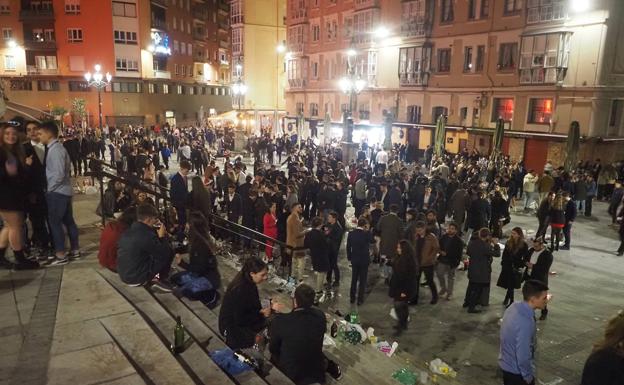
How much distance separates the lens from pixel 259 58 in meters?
53.6

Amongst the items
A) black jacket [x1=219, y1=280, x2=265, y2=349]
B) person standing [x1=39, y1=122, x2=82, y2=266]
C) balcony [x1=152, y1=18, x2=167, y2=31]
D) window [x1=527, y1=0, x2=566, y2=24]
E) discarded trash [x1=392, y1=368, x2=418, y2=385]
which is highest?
balcony [x1=152, y1=18, x2=167, y2=31]

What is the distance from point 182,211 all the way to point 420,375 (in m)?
5.99

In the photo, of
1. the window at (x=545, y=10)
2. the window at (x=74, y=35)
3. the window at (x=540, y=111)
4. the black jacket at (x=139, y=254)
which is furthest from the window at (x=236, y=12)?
the black jacket at (x=139, y=254)

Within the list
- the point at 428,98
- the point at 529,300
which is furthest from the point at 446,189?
the point at 428,98

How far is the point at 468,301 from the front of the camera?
350 inches

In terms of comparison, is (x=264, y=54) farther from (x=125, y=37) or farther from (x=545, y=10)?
(x=545, y=10)

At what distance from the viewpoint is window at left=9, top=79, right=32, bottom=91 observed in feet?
166

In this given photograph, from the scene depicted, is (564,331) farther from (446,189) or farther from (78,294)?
(78,294)

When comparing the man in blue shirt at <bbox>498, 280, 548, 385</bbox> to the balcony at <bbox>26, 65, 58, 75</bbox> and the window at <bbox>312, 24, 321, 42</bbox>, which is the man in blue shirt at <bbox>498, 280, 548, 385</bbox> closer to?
the window at <bbox>312, 24, 321, 42</bbox>

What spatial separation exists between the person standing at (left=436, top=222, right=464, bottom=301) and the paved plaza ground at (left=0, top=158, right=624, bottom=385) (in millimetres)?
332

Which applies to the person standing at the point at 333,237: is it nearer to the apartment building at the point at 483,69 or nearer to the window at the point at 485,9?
the apartment building at the point at 483,69

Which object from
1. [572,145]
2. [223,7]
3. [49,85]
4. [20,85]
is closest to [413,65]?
[572,145]

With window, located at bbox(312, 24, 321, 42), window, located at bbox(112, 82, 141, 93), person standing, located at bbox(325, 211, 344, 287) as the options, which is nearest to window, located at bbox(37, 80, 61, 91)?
window, located at bbox(112, 82, 141, 93)

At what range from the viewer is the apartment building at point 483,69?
22984mm
